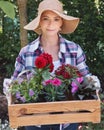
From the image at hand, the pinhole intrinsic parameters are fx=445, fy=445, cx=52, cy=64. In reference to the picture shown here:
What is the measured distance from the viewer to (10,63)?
5.84 meters

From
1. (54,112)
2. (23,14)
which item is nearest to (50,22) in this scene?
(54,112)

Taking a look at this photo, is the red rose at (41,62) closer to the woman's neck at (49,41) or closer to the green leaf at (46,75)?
the green leaf at (46,75)

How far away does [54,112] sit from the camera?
107 inches

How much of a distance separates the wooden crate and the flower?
0.28 feet

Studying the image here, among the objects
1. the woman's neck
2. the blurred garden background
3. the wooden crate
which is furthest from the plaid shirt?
the blurred garden background

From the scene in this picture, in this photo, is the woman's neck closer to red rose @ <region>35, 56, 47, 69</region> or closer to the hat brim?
the hat brim

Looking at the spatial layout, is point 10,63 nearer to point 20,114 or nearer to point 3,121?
point 3,121

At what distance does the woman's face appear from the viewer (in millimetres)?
3033

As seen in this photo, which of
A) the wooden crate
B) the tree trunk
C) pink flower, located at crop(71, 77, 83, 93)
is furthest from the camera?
the tree trunk

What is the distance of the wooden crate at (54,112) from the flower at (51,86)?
0.28 ft

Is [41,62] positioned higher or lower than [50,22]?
lower

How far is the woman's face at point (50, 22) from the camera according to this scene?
3033mm

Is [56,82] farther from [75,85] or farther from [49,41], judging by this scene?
[49,41]

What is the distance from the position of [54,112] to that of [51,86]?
0.17 m
